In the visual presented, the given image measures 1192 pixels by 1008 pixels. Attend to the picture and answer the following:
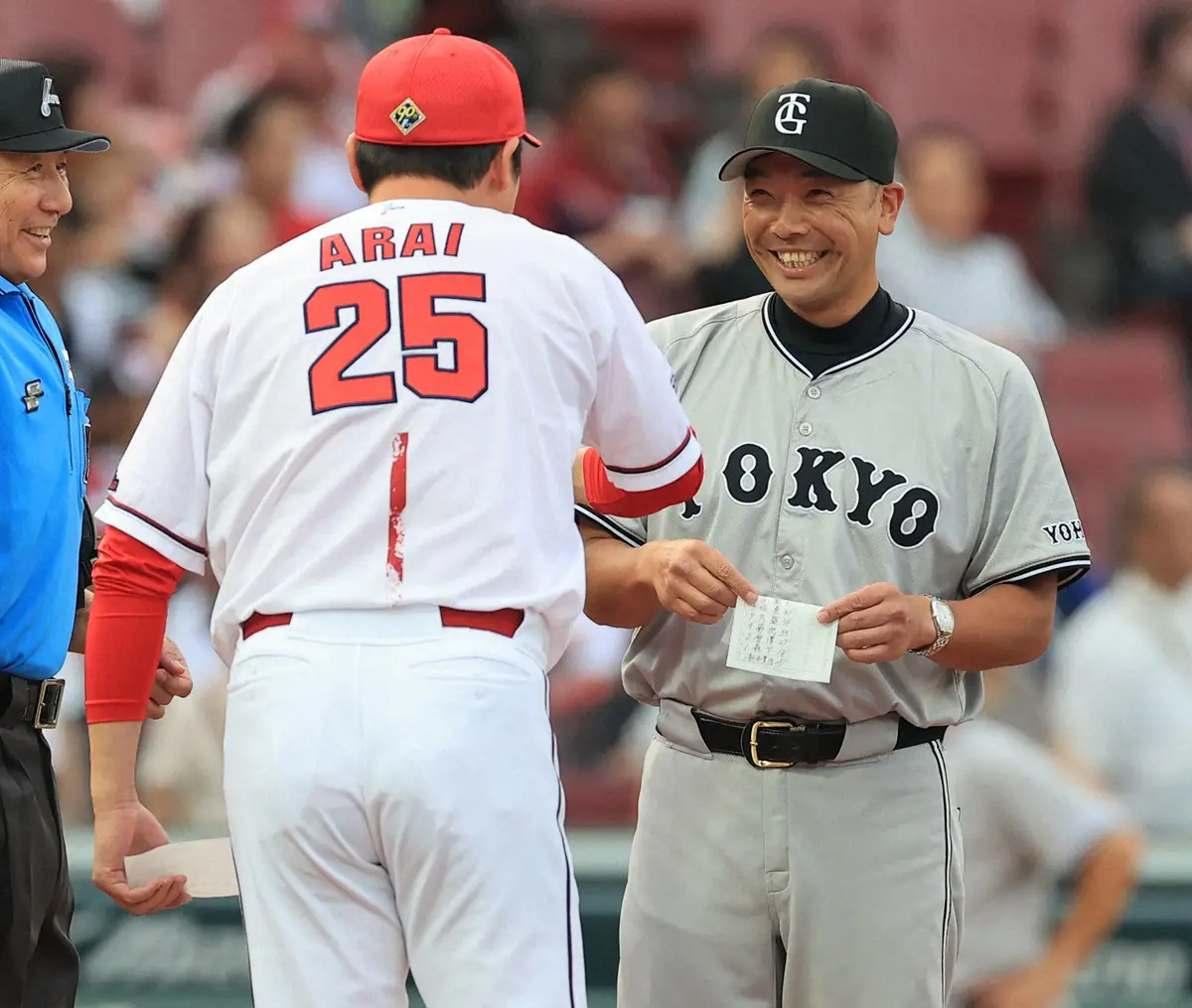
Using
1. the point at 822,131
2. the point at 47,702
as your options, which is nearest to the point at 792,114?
the point at 822,131

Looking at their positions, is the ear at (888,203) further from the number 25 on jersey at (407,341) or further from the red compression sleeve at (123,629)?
the red compression sleeve at (123,629)

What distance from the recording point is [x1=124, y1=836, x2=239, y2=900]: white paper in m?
3.17

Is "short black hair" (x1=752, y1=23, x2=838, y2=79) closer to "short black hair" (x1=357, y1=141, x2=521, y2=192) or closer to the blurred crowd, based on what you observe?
the blurred crowd

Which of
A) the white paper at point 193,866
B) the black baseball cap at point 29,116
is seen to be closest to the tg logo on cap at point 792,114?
the black baseball cap at point 29,116

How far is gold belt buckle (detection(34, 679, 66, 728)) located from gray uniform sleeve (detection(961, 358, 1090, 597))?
167 cm

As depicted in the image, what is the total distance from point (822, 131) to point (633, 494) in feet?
2.69

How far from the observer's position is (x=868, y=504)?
3.58m

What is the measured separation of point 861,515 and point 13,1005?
5.62ft

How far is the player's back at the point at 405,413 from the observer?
113 inches

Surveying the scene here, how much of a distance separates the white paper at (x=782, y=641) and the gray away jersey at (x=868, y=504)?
162mm

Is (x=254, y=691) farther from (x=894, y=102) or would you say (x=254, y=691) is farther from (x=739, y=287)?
(x=894, y=102)

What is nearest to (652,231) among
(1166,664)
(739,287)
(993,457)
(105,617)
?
(739,287)

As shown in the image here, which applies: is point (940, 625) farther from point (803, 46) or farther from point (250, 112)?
point (250, 112)

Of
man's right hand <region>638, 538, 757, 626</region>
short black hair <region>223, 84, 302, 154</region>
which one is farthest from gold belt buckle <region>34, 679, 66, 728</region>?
short black hair <region>223, 84, 302, 154</region>
